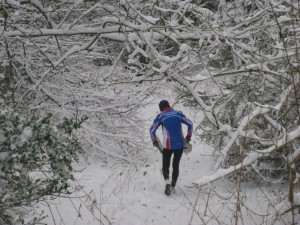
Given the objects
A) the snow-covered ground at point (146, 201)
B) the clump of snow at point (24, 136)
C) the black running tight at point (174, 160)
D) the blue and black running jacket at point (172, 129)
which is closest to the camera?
the clump of snow at point (24, 136)

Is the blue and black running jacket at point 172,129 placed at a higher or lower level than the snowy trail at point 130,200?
higher

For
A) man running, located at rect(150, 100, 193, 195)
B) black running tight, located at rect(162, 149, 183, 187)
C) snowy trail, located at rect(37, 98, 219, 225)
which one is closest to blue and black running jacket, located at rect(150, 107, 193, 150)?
man running, located at rect(150, 100, 193, 195)

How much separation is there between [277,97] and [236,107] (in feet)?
3.99

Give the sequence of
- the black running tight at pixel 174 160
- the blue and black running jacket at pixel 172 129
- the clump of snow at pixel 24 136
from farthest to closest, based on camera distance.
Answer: the black running tight at pixel 174 160, the blue and black running jacket at pixel 172 129, the clump of snow at pixel 24 136

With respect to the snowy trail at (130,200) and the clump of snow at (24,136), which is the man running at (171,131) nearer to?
the snowy trail at (130,200)

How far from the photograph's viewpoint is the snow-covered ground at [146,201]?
5.32 meters

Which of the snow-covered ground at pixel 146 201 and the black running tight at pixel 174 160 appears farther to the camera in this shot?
the black running tight at pixel 174 160

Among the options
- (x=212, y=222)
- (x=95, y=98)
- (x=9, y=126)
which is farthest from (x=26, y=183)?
(x=95, y=98)

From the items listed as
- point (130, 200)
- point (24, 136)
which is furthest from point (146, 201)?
point (24, 136)

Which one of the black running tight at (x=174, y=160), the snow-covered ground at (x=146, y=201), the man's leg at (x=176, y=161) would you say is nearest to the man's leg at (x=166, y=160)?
the black running tight at (x=174, y=160)

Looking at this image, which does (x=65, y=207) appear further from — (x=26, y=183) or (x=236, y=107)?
(x=236, y=107)

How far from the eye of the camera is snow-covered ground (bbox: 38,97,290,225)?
532 cm

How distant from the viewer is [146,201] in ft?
21.5

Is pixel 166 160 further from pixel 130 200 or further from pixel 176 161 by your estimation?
pixel 130 200
